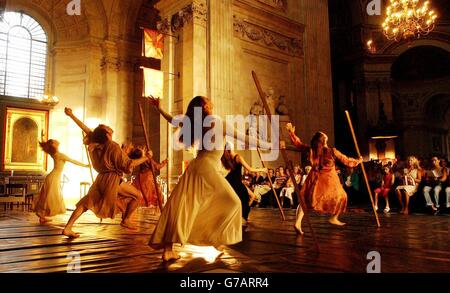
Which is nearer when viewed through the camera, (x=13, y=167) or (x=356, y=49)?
(x=13, y=167)

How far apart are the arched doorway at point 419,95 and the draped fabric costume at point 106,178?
25728 millimetres

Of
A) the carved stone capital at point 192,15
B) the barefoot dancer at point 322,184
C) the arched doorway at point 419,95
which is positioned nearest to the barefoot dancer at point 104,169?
the barefoot dancer at point 322,184

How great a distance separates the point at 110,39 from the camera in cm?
2111

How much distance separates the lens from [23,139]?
19.4m

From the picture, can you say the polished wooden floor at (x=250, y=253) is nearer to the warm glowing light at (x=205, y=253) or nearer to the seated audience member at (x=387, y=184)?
the warm glowing light at (x=205, y=253)

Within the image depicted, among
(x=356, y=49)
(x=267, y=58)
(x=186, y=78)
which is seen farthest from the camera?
(x=356, y=49)

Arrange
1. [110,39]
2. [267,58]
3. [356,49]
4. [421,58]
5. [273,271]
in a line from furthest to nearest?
[421,58] < [356,49] < [110,39] < [267,58] < [273,271]

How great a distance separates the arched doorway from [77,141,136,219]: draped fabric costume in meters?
25.7

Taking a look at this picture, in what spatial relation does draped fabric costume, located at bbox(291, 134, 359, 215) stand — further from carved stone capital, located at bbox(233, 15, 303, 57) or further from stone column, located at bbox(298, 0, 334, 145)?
stone column, located at bbox(298, 0, 334, 145)

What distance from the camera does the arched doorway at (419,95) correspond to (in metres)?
26.5
